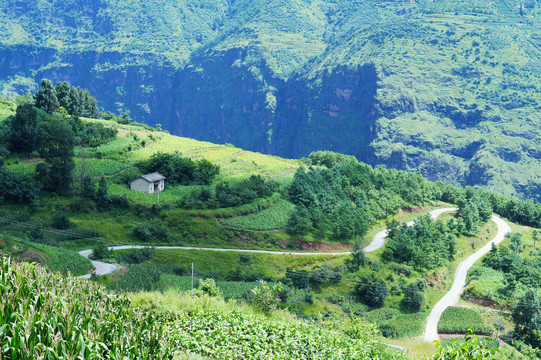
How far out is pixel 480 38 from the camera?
194875 millimetres

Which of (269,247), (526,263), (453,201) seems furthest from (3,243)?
(453,201)

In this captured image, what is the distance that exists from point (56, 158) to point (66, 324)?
45.6 metres

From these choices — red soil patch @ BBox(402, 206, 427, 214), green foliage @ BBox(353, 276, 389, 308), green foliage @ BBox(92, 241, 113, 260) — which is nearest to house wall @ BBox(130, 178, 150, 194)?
green foliage @ BBox(92, 241, 113, 260)

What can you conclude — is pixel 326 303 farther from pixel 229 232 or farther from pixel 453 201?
pixel 453 201

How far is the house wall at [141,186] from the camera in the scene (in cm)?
5925

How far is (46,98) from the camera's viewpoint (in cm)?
7644

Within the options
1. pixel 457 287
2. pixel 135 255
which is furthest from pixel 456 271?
pixel 135 255

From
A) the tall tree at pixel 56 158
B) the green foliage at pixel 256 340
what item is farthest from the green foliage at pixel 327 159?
the green foliage at pixel 256 340

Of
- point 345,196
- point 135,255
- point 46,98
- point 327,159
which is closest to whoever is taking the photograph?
point 135,255

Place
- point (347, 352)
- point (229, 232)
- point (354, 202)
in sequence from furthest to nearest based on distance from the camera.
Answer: point (354, 202) < point (229, 232) < point (347, 352)

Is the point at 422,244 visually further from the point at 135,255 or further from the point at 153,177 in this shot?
the point at 135,255

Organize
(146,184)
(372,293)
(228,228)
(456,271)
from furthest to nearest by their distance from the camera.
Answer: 1. (456,271)
2. (146,184)
3. (228,228)
4. (372,293)

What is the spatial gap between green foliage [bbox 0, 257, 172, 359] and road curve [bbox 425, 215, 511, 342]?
3555cm

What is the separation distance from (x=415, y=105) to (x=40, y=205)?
159 meters
